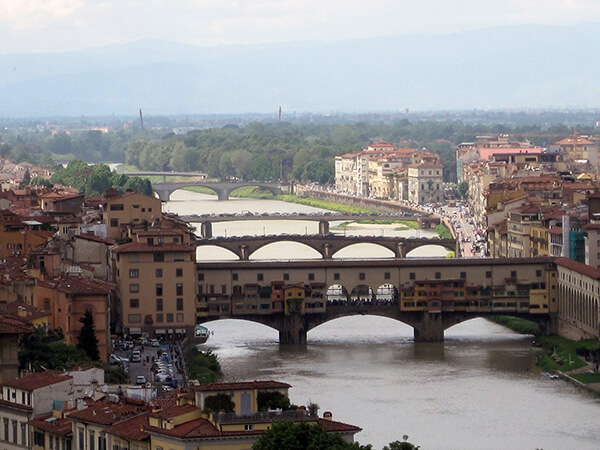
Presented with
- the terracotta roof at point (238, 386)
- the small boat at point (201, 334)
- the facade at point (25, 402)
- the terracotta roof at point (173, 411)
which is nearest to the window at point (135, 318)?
the small boat at point (201, 334)

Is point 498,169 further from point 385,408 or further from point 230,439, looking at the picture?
point 230,439

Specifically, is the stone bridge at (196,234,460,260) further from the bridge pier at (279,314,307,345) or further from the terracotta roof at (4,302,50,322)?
the terracotta roof at (4,302,50,322)

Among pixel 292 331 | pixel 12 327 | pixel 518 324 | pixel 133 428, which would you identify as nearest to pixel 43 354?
pixel 12 327

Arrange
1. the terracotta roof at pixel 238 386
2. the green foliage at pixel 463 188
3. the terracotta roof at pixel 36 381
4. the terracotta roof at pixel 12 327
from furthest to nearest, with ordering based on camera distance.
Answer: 1. the green foliage at pixel 463 188
2. the terracotta roof at pixel 12 327
3. the terracotta roof at pixel 36 381
4. the terracotta roof at pixel 238 386

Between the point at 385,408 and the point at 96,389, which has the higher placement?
the point at 96,389

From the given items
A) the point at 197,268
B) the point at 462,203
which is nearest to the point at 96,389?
the point at 197,268

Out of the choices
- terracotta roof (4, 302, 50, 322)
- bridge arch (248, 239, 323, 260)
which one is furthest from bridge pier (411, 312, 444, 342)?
bridge arch (248, 239, 323, 260)

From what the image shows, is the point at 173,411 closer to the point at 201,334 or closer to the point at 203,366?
the point at 203,366

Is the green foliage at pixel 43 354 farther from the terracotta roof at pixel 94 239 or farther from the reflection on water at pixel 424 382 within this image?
the terracotta roof at pixel 94 239
